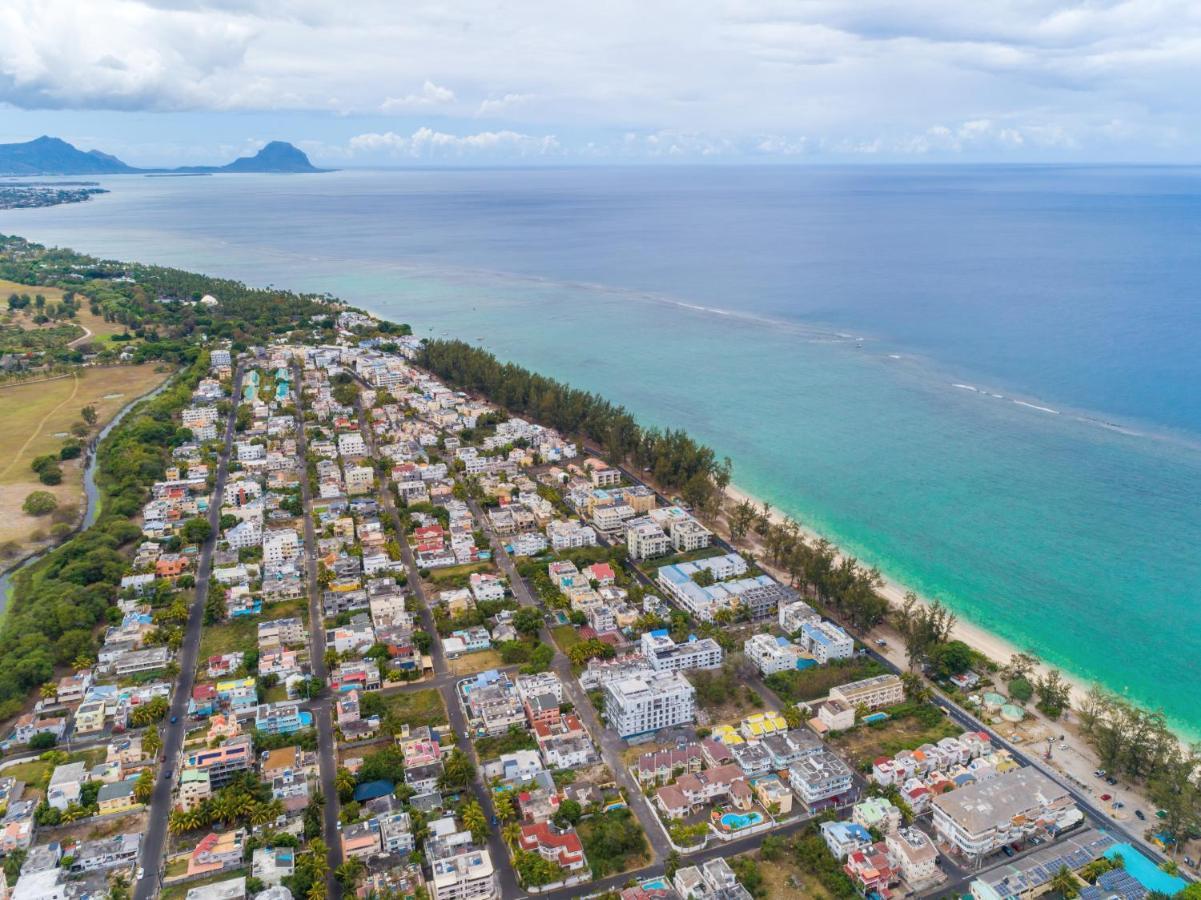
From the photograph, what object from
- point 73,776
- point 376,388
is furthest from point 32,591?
point 376,388

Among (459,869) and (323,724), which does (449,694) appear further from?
(459,869)

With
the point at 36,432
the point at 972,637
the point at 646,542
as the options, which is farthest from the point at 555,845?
the point at 36,432

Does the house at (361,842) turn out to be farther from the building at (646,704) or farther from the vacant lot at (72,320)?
the vacant lot at (72,320)

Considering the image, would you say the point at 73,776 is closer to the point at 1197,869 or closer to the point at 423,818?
the point at 423,818

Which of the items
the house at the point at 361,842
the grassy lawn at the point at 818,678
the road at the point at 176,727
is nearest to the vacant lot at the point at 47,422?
the road at the point at 176,727

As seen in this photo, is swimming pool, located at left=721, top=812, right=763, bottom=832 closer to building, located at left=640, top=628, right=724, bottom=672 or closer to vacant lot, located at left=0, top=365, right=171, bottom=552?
building, located at left=640, top=628, right=724, bottom=672
